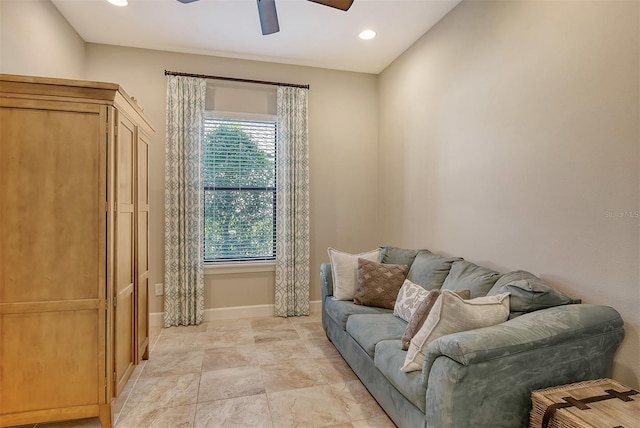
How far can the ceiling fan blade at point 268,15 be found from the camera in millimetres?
2344

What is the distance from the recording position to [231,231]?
12.9 ft

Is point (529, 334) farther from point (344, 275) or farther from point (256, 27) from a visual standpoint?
point (256, 27)

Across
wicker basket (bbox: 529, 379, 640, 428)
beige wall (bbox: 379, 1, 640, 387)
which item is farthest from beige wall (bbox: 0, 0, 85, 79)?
wicker basket (bbox: 529, 379, 640, 428)

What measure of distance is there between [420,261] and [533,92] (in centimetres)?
152

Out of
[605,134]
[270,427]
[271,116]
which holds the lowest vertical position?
[270,427]

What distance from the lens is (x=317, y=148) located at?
13.6 feet

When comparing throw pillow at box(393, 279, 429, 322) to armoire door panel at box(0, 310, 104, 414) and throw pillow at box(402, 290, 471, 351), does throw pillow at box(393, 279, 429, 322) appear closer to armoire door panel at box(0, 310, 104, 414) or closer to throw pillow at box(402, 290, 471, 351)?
throw pillow at box(402, 290, 471, 351)

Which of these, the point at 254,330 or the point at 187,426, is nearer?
the point at 187,426

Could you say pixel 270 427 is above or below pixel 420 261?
below

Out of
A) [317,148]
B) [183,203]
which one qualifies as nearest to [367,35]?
[317,148]

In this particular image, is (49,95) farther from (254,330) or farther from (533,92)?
(533,92)

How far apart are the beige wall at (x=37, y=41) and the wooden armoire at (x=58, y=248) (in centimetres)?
91

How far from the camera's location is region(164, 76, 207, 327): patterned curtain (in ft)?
11.8

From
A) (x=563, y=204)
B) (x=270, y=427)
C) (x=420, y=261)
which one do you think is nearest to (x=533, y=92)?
(x=563, y=204)
